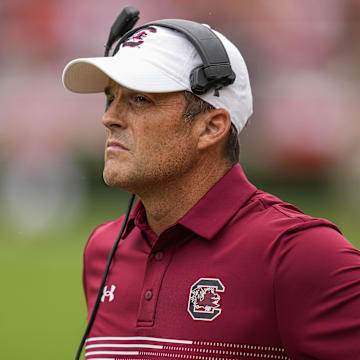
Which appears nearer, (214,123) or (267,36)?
(214,123)

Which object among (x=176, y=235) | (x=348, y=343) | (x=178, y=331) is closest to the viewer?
(x=348, y=343)

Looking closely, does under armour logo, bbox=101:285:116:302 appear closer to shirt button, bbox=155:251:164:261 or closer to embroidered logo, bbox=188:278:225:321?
shirt button, bbox=155:251:164:261

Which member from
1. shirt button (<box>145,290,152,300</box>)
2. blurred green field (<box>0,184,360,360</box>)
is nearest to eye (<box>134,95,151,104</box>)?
shirt button (<box>145,290,152,300</box>)

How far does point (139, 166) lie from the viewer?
2146 millimetres

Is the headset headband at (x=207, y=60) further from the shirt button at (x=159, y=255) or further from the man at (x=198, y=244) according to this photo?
the shirt button at (x=159, y=255)

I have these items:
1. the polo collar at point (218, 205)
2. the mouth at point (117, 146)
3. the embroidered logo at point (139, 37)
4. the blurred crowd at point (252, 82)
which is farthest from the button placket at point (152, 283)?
the blurred crowd at point (252, 82)

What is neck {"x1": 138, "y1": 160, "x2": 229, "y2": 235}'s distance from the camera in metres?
2.19

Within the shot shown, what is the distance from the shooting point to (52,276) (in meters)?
7.88

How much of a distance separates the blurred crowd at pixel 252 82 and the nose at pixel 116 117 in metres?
9.34

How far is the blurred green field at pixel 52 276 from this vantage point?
19.8 ft

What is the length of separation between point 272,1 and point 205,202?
1092 cm

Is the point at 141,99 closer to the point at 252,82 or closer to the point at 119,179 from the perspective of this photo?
the point at 119,179

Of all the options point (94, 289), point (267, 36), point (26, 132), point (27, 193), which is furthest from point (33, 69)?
point (94, 289)

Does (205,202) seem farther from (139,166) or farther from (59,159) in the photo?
(59,159)
